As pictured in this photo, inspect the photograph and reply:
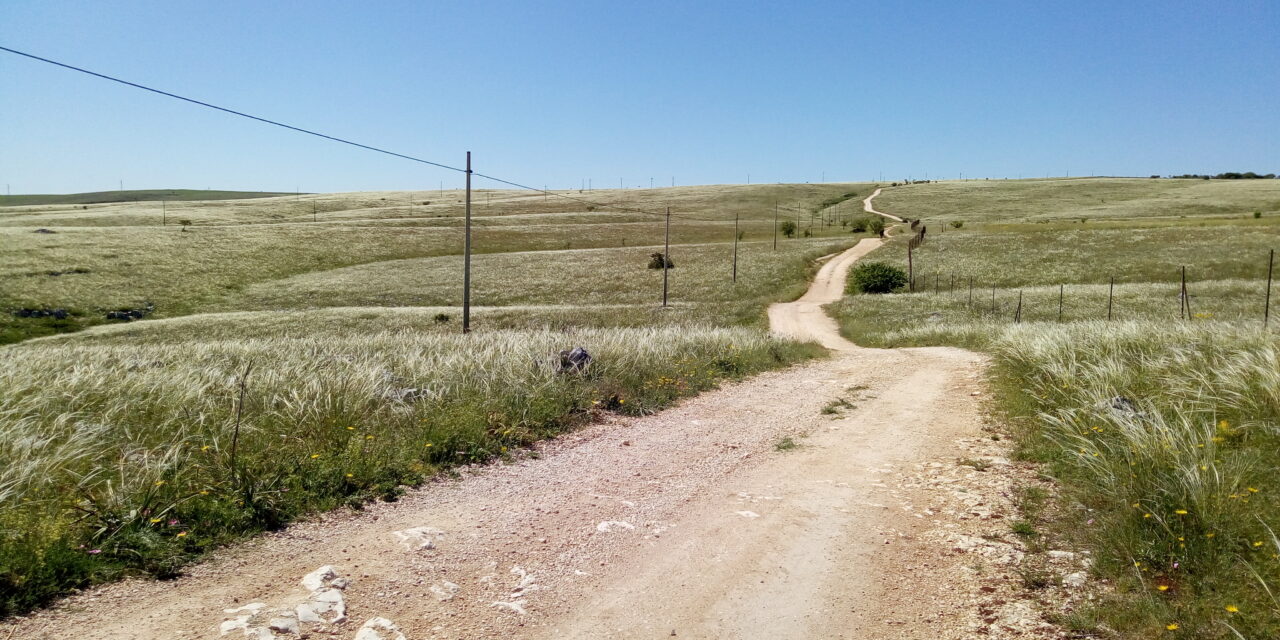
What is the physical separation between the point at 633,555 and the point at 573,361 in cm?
645

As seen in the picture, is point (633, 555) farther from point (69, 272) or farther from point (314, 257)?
point (314, 257)

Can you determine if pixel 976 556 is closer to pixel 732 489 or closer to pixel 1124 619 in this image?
pixel 1124 619

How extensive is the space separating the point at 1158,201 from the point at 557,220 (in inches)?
3244

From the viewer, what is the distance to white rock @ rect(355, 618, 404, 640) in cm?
396

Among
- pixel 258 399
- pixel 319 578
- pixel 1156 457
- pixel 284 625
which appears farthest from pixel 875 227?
pixel 284 625

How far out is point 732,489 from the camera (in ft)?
22.3

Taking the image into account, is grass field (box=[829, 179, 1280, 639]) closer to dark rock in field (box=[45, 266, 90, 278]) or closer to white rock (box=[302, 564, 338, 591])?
white rock (box=[302, 564, 338, 591])

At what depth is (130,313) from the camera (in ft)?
139

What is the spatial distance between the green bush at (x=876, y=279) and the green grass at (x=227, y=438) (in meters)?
35.9

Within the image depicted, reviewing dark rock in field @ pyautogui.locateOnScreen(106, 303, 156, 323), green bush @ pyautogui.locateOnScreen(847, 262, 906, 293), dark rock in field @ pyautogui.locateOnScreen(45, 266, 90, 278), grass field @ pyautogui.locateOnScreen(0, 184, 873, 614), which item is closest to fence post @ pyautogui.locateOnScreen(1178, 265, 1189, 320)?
green bush @ pyautogui.locateOnScreen(847, 262, 906, 293)

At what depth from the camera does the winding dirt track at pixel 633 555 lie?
418 centimetres

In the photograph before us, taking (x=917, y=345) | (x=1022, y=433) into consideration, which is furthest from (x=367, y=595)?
(x=917, y=345)

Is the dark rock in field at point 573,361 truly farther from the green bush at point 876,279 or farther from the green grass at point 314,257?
the green bush at point 876,279

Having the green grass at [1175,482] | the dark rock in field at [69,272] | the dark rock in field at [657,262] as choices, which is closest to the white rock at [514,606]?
the green grass at [1175,482]
